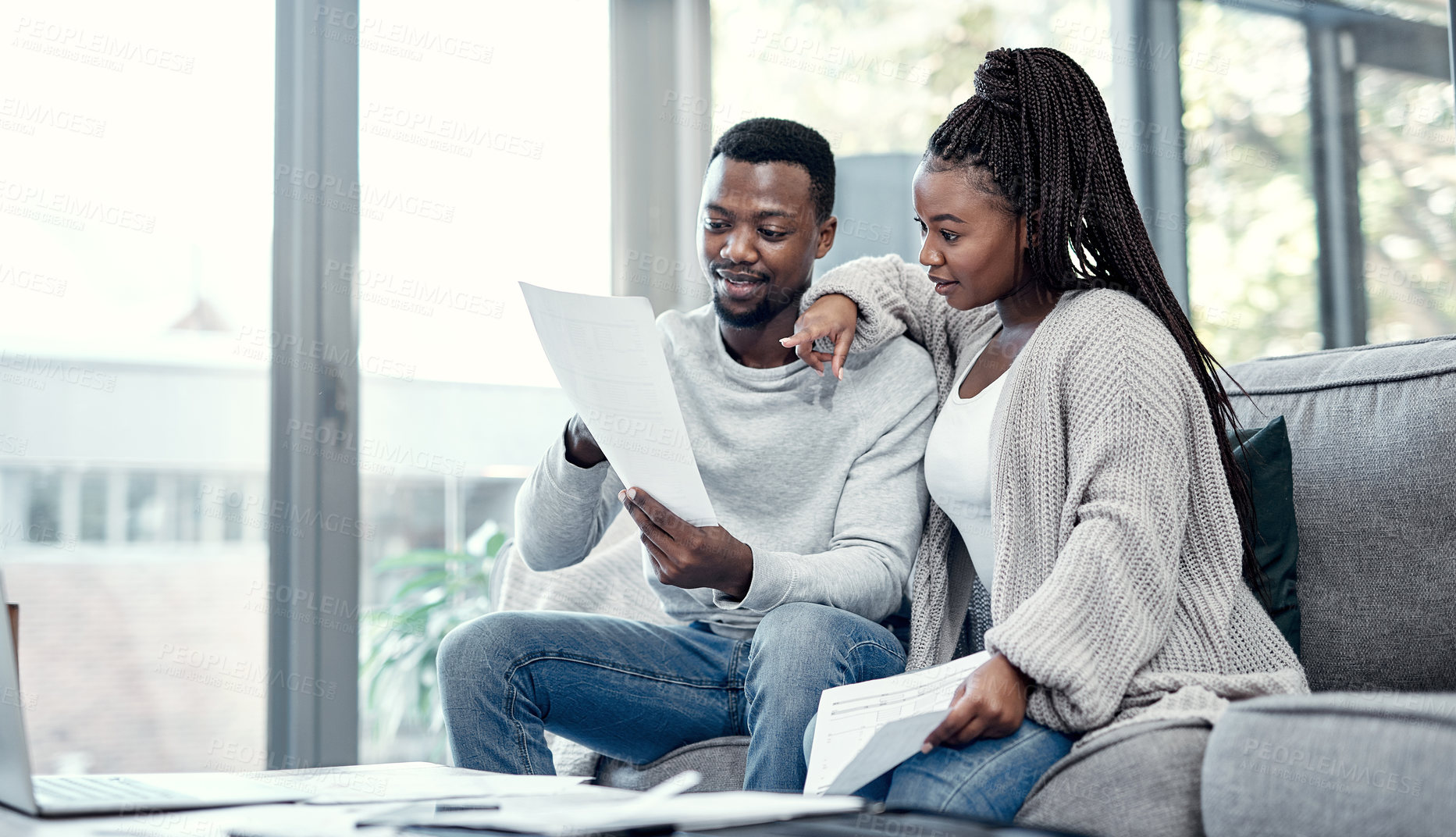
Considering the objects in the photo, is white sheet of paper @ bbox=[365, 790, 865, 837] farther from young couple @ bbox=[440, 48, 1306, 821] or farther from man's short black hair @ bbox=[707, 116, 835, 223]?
man's short black hair @ bbox=[707, 116, 835, 223]

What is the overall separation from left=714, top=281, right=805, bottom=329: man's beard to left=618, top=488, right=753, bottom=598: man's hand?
1.21 feet

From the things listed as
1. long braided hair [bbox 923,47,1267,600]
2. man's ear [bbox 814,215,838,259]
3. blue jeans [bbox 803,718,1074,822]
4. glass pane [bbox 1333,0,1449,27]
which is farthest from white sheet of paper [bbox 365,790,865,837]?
glass pane [bbox 1333,0,1449,27]

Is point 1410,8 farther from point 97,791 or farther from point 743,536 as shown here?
point 97,791

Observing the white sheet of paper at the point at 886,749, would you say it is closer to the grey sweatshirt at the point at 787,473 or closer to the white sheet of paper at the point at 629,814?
the white sheet of paper at the point at 629,814

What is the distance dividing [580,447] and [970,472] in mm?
478

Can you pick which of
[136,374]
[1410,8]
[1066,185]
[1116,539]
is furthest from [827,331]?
[1410,8]

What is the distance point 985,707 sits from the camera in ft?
3.03

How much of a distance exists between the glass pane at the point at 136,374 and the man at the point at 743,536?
3.26ft

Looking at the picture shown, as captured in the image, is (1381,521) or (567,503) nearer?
(1381,521)

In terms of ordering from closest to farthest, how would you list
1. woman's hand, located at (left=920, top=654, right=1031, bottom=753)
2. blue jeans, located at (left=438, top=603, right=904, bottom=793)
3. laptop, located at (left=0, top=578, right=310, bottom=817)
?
laptop, located at (left=0, top=578, right=310, bottom=817), woman's hand, located at (left=920, top=654, right=1031, bottom=753), blue jeans, located at (left=438, top=603, right=904, bottom=793)

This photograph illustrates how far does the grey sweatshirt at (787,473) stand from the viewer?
4.40ft

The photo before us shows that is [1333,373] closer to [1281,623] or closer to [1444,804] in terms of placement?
[1281,623]

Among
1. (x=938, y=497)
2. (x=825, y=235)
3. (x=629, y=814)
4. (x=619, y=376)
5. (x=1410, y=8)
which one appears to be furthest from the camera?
(x=1410, y=8)

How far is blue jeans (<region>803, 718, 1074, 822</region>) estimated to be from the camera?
0.90m
